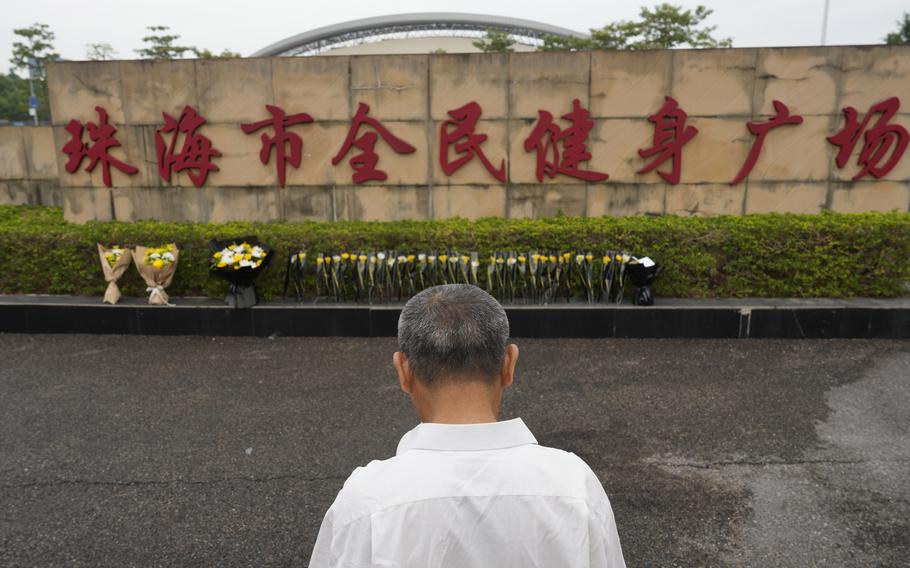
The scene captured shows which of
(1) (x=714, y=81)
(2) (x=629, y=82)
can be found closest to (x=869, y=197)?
(1) (x=714, y=81)

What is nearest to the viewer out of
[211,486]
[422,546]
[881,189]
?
[422,546]

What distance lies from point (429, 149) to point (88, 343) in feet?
14.2

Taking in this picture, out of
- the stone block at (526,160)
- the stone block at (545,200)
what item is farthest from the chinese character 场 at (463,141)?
the stone block at (545,200)

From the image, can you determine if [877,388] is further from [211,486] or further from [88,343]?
[88,343]

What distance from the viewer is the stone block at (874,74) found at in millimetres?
7469

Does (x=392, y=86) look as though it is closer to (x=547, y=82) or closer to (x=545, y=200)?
(x=547, y=82)

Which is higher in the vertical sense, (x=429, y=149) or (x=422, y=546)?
(x=429, y=149)

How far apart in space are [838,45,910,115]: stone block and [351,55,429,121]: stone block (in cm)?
498

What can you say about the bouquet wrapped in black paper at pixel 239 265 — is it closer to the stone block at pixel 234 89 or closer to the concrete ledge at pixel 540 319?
the concrete ledge at pixel 540 319

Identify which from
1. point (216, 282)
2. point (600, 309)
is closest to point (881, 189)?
point (600, 309)

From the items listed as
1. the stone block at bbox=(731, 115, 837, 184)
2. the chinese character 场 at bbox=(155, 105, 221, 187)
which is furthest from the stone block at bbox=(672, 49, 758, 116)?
the chinese character 场 at bbox=(155, 105, 221, 187)

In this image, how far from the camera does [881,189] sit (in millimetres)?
7727

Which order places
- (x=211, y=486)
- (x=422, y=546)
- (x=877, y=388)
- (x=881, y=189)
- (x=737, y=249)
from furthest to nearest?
1. (x=881, y=189)
2. (x=737, y=249)
3. (x=877, y=388)
4. (x=211, y=486)
5. (x=422, y=546)

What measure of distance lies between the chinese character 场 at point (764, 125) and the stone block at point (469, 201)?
117 inches
